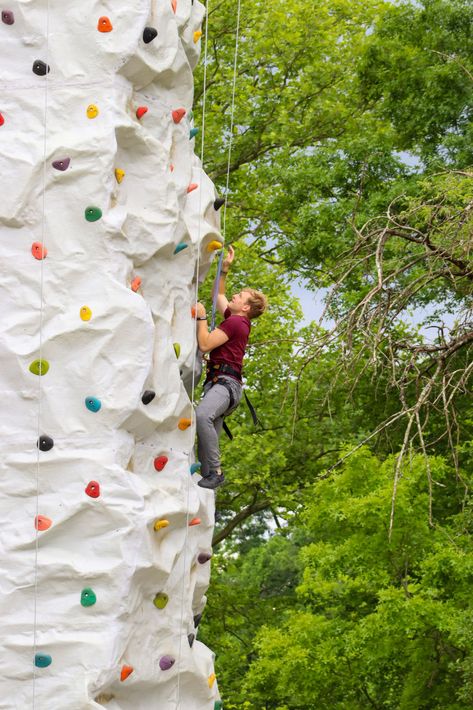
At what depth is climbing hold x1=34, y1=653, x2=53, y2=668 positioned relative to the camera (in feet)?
22.5

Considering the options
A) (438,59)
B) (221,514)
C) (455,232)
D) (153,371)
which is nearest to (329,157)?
(438,59)

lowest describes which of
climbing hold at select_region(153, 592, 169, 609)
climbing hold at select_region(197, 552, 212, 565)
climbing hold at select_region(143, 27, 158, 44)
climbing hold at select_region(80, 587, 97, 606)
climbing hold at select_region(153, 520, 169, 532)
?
climbing hold at select_region(197, 552, 212, 565)

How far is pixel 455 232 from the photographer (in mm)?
8164

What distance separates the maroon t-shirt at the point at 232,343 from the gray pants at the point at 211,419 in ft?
0.37

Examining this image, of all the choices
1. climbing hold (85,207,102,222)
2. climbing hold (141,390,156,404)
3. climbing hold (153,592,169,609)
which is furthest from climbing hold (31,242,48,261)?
climbing hold (153,592,169,609)

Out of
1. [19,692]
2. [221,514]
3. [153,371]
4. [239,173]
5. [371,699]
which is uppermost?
[153,371]

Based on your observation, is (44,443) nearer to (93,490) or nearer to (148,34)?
(93,490)

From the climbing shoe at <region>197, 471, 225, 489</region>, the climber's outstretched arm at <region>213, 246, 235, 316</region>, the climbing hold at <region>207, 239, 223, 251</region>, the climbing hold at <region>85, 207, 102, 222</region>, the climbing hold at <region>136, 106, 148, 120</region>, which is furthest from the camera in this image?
the climber's outstretched arm at <region>213, 246, 235, 316</region>

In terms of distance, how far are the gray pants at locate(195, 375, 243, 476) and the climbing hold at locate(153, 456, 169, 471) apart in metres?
0.64

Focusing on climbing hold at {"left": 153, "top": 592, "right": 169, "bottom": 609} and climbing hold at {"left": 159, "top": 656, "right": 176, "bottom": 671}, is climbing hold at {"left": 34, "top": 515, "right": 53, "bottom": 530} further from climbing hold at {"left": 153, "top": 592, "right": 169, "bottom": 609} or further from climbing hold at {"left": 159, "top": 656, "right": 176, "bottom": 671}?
climbing hold at {"left": 159, "top": 656, "right": 176, "bottom": 671}

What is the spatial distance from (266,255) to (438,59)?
141 inches

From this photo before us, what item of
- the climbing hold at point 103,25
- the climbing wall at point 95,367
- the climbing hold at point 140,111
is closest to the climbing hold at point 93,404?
the climbing wall at point 95,367

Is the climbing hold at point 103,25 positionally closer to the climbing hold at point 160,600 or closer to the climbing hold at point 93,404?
the climbing hold at point 93,404

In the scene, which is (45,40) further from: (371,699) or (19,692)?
(371,699)
